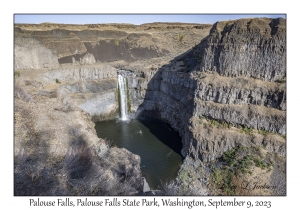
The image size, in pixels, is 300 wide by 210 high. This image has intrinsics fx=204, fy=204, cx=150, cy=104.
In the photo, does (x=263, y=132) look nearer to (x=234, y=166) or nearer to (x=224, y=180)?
(x=234, y=166)

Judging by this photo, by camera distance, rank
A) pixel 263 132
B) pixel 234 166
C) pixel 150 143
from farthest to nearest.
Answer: pixel 150 143 < pixel 263 132 < pixel 234 166

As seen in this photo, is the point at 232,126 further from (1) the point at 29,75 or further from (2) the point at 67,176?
(1) the point at 29,75

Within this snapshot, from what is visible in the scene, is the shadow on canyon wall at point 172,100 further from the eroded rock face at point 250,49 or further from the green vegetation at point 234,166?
the green vegetation at point 234,166

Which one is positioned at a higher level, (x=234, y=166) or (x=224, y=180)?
(x=234, y=166)

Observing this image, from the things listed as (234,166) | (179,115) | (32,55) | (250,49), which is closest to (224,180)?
(234,166)

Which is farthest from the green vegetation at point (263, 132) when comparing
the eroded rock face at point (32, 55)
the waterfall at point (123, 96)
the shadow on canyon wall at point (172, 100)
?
the eroded rock face at point (32, 55)
